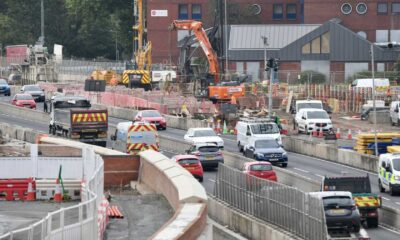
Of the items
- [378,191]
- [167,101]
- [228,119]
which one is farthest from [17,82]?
[378,191]

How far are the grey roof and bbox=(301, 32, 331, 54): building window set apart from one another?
4572 millimetres

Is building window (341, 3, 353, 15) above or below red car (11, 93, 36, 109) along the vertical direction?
above

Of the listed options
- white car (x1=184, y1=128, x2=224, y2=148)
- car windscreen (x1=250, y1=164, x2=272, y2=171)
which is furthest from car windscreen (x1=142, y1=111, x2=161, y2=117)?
car windscreen (x1=250, y1=164, x2=272, y2=171)

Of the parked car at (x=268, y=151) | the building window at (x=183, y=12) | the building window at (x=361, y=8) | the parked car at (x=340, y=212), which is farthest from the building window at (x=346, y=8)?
the parked car at (x=340, y=212)

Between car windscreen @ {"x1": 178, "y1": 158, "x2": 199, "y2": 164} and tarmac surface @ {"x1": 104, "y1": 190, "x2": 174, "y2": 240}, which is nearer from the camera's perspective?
tarmac surface @ {"x1": 104, "y1": 190, "x2": 174, "y2": 240}

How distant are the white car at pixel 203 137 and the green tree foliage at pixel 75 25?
100 metres

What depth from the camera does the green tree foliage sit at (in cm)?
16800

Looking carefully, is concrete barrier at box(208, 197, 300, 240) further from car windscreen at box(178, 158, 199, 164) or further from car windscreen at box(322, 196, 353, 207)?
car windscreen at box(178, 158, 199, 164)

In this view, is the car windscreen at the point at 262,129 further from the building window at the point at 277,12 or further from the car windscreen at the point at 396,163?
the building window at the point at 277,12

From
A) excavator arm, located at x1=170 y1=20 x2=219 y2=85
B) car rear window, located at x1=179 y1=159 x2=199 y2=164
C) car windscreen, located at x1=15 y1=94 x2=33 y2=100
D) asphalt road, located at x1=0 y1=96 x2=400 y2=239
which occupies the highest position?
excavator arm, located at x1=170 y1=20 x2=219 y2=85

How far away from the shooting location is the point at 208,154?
Result: 57844 millimetres

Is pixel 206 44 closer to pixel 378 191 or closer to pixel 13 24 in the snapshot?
pixel 378 191

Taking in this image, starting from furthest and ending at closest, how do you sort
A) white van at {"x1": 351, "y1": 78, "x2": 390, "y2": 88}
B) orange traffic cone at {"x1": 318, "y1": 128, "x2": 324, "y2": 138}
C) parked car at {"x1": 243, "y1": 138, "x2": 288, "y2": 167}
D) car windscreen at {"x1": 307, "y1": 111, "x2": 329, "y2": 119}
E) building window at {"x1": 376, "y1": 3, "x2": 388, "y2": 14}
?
building window at {"x1": 376, "y1": 3, "x2": 388, "y2": 14} → white van at {"x1": 351, "y1": 78, "x2": 390, "y2": 88} → car windscreen at {"x1": 307, "y1": 111, "x2": 329, "y2": 119} → orange traffic cone at {"x1": 318, "y1": 128, "x2": 324, "y2": 138} → parked car at {"x1": 243, "y1": 138, "x2": 288, "y2": 167}

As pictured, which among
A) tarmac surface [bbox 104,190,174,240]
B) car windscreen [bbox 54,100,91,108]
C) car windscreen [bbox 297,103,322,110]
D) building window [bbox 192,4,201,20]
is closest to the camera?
tarmac surface [bbox 104,190,174,240]
